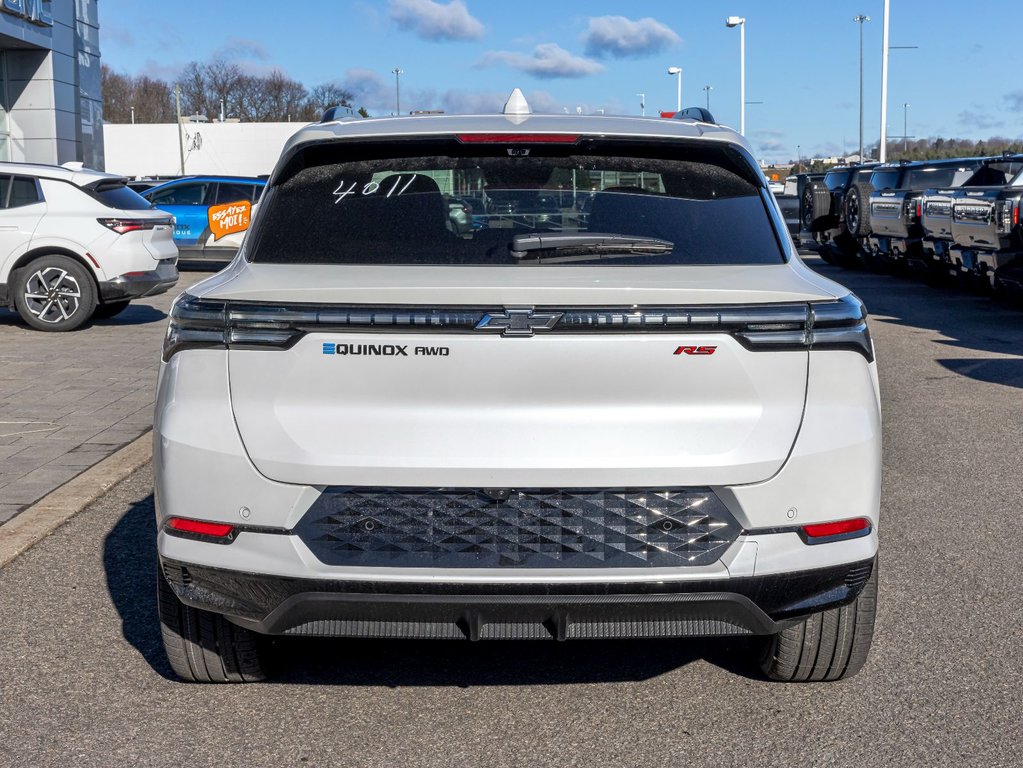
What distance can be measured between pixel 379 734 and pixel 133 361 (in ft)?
27.6

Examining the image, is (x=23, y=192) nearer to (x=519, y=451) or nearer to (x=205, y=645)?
(x=205, y=645)

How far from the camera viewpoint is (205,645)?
393 centimetres

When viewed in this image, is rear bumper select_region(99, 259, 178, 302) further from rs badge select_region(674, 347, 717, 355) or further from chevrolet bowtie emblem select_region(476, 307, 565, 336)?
rs badge select_region(674, 347, 717, 355)

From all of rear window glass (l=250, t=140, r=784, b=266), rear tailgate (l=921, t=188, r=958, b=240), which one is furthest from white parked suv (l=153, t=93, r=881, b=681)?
rear tailgate (l=921, t=188, r=958, b=240)

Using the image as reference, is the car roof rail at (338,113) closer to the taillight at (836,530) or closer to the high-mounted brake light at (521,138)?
the high-mounted brake light at (521,138)

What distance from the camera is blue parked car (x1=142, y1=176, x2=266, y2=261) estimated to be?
907 inches

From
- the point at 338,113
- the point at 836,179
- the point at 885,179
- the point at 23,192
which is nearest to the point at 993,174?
the point at 885,179

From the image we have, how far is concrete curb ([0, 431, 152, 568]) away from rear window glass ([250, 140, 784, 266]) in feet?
8.16

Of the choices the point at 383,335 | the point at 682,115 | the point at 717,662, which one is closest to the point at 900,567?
the point at 717,662

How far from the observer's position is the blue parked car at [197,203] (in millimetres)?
23031

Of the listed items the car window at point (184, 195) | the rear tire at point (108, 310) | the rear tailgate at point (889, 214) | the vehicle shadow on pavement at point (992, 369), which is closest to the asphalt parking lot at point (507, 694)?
the vehicle shadow on pavement at point (992, 369)

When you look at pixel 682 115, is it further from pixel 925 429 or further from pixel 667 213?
pixel 925 429

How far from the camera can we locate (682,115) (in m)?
4.98

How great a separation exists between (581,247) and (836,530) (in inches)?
40.3
